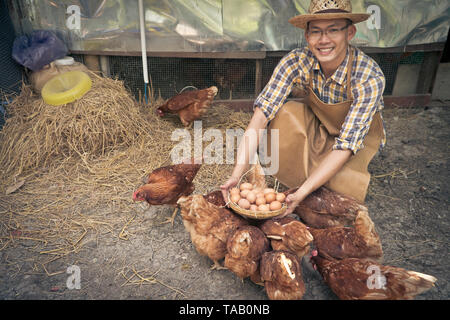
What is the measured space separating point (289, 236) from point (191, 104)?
234 centimetres

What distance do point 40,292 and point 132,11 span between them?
10.2 feet

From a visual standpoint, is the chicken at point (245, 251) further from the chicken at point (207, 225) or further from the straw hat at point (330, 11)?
the straw hat at point (330, 11)

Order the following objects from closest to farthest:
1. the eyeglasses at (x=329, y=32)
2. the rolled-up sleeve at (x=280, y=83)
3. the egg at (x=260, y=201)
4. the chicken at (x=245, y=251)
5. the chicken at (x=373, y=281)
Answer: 1. the chicken at (x=373, y=281)
2. the chicken at (x=245, y=251)
3. the egg at (x=260, y=201)
4. the eyeglasses at (x=329, y=32)
5. the rolled-up sleeve at (x=280, y=83)

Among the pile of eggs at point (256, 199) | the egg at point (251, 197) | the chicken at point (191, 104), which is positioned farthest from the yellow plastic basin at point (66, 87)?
the egg at point (251, 197)

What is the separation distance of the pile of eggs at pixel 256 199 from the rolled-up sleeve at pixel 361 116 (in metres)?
0.54

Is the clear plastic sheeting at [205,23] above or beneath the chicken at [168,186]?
above

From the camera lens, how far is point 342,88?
235 cm

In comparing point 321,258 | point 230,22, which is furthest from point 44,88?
point 321,258

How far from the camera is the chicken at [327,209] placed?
80.7 inches

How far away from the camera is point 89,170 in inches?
123

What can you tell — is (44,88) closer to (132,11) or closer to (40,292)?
(132,11)

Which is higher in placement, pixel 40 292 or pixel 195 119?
pixel 195 119

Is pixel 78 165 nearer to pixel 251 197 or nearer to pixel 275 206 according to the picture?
pixel 251 197

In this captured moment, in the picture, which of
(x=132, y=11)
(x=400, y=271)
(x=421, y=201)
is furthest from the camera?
(x=132, y=11)
